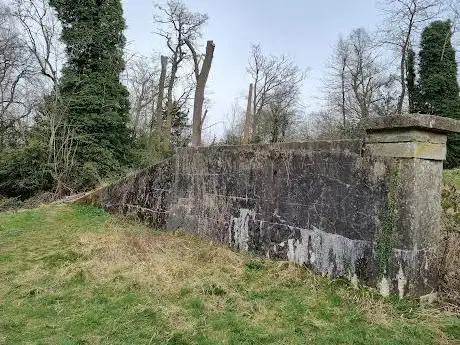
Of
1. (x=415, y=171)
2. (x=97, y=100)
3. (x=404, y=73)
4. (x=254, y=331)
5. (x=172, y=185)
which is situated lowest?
(x=254, y=331)

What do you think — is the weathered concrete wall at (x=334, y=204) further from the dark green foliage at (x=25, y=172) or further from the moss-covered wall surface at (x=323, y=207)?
the dark green foliage at (x=25, y=172)

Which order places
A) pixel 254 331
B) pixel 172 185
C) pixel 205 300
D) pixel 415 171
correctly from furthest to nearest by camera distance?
pixel 172 185, pixel 205 300, pixel 415 171, pixel 254 331

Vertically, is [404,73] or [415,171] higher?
[404,73]

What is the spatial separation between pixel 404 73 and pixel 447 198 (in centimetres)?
2013

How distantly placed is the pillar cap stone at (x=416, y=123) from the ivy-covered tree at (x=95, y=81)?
13.2 metres

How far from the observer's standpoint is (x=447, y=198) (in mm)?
4371

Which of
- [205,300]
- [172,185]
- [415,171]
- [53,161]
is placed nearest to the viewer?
[415,171]

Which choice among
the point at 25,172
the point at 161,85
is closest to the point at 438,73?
the point at 161,85

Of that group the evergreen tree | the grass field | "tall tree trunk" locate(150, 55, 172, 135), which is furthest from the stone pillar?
the evergreen tree

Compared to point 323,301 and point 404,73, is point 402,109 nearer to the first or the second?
point 404,73

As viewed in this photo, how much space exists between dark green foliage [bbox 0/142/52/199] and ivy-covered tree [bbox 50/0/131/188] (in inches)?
51.1

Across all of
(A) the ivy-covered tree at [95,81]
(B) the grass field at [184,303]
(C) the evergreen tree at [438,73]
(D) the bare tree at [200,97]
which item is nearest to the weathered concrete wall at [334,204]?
(B) the grass field at [184,303]

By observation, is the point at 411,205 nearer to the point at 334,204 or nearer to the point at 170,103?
the point at 334,204

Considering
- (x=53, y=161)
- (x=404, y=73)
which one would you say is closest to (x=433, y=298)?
(x=53, y=161)
